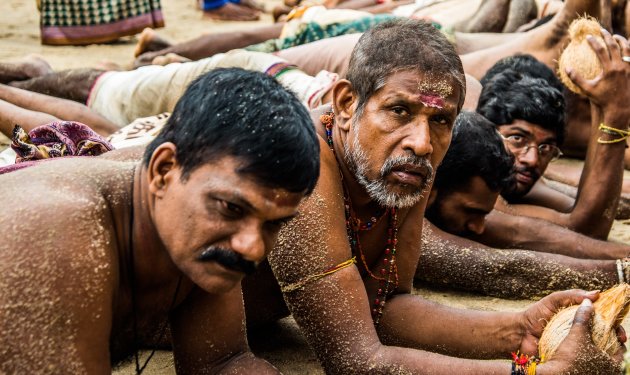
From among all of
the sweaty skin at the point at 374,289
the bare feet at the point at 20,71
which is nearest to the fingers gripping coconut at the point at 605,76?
the sweaty skin at the point at 374,289

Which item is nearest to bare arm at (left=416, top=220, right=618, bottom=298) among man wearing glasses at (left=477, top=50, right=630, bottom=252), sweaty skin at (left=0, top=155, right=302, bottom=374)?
man wearing glasses at (left=477, top=50, right=630, bottom=252)

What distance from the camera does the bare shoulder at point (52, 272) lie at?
1.93 m

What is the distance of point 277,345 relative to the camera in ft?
10.9

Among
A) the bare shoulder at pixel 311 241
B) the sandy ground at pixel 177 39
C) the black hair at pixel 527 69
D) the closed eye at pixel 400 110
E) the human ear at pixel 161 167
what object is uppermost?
the human ear at pixel 161 167

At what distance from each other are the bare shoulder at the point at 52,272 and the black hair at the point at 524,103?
8.43ft

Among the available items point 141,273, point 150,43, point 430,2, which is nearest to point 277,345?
point 141,273

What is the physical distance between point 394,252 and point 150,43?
3902 millimetres

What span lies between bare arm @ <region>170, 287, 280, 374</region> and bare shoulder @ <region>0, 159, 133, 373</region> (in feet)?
1.42

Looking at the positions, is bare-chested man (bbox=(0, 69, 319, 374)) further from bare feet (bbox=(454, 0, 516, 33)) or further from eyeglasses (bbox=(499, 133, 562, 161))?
bare feet (bbox=(454, 0, 516, 33))

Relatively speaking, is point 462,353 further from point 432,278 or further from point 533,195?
point 533,195

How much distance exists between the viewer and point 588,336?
9.00 feet

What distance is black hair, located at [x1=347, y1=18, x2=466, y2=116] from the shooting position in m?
2.80

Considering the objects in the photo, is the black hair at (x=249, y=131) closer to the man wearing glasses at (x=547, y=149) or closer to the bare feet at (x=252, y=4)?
the man wearing glasses at (x=547, y=149)

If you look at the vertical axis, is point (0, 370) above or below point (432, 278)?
above
